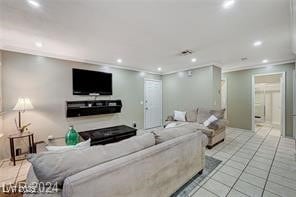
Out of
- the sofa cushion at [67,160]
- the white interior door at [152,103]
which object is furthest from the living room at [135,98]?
the white interior door at [152,103]

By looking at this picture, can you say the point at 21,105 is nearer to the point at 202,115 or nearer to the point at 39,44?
the point at 39,44

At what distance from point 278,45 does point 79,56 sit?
5.12m

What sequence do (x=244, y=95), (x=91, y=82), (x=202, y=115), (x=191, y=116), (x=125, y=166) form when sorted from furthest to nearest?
(x=244, y=95) < (x=191, y=116) < (x=202, y=115) < (x=91, y=82) < (x=125, y=166)

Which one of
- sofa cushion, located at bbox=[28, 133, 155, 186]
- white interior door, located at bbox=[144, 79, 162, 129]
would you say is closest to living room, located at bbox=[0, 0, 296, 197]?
sofa cushion, located at bbox=[28, 133, 155, 186]

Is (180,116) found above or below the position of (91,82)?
below

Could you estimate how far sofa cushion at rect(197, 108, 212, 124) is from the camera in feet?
14.6

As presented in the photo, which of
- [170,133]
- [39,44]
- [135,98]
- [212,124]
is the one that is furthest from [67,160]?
[135,98]

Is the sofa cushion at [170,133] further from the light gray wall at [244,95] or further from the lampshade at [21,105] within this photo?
the light gray wall at [244,95]

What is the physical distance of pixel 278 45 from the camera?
3.28 metres

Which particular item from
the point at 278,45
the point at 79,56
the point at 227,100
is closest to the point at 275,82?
the point at 227,100

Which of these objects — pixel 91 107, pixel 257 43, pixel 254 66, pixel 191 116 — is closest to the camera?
pixel 257 43

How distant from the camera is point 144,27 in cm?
238

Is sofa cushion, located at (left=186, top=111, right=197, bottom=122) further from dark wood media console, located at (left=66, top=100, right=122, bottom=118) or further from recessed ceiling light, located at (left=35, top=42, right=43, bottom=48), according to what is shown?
recessed ceiling light, located at (left=35, top=42, right=43, bottom=48)

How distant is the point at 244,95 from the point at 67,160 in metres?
6.25
